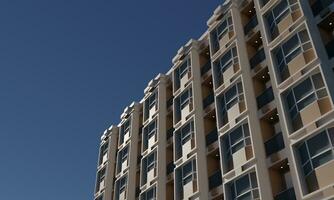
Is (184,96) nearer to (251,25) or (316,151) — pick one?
(251,25)

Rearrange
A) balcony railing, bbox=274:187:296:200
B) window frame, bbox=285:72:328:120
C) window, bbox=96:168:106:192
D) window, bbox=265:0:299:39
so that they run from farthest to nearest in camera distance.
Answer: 1. window, bbox=96:168:106:192
2. window, bbox=265:0:299:39
3. window frame, bbox=285:72:328:120
4. balcony railing, bbox=274:187:296:200

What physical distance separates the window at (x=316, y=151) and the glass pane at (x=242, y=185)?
432 centimetres

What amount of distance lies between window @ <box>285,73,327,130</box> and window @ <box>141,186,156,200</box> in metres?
15.4

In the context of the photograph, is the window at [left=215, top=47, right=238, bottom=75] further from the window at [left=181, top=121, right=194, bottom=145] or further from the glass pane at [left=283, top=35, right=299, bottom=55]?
the glass pane at [left=283, top=35, right=299, bottom=55]

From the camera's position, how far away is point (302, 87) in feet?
84.1

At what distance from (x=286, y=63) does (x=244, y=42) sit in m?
6.35

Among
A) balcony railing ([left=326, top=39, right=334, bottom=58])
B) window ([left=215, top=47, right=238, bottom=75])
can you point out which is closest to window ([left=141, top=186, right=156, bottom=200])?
window ([left=215, top=47, right=238, bottom=75])

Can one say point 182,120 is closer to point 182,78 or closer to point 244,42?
point 182,78

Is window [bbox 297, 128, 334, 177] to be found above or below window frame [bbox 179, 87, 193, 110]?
below

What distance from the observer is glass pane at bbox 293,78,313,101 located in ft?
82.6

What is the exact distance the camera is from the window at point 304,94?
2444 cm

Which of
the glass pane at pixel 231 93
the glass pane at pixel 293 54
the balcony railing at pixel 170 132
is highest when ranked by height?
the balcony railing at pixel 170 132

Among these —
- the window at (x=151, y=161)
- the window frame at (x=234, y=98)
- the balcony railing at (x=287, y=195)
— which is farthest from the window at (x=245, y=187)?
the window at (x=151, y=161)

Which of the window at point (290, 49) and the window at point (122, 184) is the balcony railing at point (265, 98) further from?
the window at point (122, 184)
